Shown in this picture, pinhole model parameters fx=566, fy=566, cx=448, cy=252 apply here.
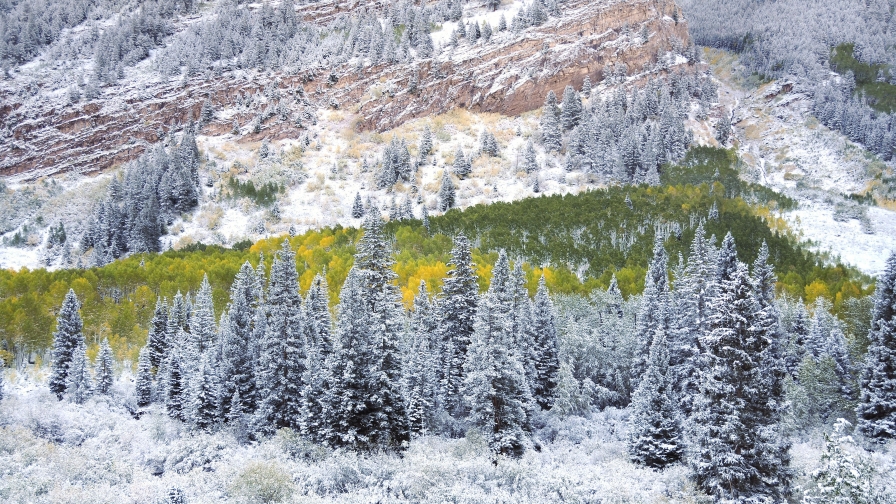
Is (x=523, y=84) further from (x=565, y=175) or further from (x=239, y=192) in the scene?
(x=239, y=192)

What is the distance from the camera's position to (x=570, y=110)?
434ft

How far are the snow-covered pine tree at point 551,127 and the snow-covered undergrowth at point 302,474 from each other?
9993 centimetres

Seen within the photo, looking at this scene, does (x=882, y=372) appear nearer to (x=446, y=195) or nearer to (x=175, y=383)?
(x=175, y=383)

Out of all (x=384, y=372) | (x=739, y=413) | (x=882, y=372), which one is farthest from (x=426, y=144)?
(x=739, y=413)

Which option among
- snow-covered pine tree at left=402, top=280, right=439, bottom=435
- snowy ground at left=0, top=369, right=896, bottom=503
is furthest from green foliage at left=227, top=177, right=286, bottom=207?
snowy ground at left=0, top=369, right=896, bottom=503

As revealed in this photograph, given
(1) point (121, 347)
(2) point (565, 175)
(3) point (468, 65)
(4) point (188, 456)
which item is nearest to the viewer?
(4) point (188, 456)

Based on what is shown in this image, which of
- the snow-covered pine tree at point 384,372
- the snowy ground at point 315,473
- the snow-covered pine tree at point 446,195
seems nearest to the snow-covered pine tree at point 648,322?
the snowy ground at point 315,473

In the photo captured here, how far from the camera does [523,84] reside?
143 metres

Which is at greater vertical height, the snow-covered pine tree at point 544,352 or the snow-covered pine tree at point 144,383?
the snow-covered pine tree at point 544,352

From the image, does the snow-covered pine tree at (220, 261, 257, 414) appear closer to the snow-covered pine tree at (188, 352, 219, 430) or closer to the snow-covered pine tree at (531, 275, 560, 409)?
the snow-covered pine tree at (188, 352, 219, 430)

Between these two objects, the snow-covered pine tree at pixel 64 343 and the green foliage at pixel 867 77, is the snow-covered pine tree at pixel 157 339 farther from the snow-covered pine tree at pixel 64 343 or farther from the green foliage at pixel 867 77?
the green foliage at pixel 867 77

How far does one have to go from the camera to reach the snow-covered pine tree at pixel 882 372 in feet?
93.9

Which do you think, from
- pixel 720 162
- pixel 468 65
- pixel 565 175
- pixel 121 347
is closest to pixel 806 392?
pixel 121 347

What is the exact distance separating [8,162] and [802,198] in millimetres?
182404
